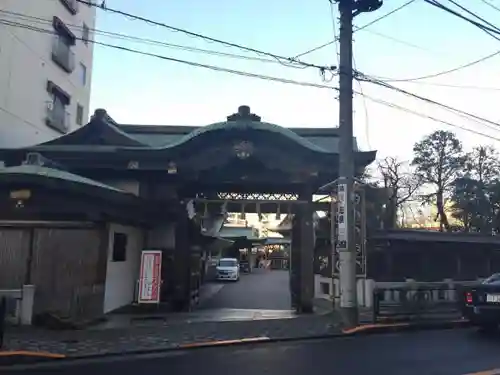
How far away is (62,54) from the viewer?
1035 inches

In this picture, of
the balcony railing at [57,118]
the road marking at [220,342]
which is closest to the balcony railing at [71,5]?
the balcony railing at [57,118]

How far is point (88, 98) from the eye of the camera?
30812 millimetres

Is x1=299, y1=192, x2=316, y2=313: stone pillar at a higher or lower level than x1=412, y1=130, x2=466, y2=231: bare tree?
lower

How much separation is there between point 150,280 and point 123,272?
5.67 ft

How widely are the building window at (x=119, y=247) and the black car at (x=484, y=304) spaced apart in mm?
9317

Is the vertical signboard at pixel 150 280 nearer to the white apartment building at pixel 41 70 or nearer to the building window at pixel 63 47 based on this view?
Result: the white apartment building at pixel 41 70

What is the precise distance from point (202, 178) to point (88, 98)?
18230mm

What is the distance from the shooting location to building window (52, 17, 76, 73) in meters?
25.4

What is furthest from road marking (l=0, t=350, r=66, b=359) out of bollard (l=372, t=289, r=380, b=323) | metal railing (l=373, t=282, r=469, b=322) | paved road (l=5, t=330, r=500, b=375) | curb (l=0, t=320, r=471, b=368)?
metal railing (l=373, t=282, r=469, b=322)

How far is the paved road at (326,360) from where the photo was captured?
7426 millimetres

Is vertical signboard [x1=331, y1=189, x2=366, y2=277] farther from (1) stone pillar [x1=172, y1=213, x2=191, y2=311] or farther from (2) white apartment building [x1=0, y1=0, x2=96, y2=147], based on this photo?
(2) white apartment building [x1=0, y1=0, x2=96, y2=147]

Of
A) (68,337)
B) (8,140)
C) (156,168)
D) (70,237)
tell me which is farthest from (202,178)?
(8,140)

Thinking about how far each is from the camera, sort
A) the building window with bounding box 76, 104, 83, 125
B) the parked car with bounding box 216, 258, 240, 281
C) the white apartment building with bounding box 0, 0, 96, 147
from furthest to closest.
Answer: the parked car with bounding box 216, 258, 240, 281
the building window with bounding box 76, 104, 83, 125
the white apartment building with bounding box 0, 0, 96, 147

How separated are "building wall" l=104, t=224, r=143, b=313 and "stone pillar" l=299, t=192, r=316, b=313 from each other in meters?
5.21
